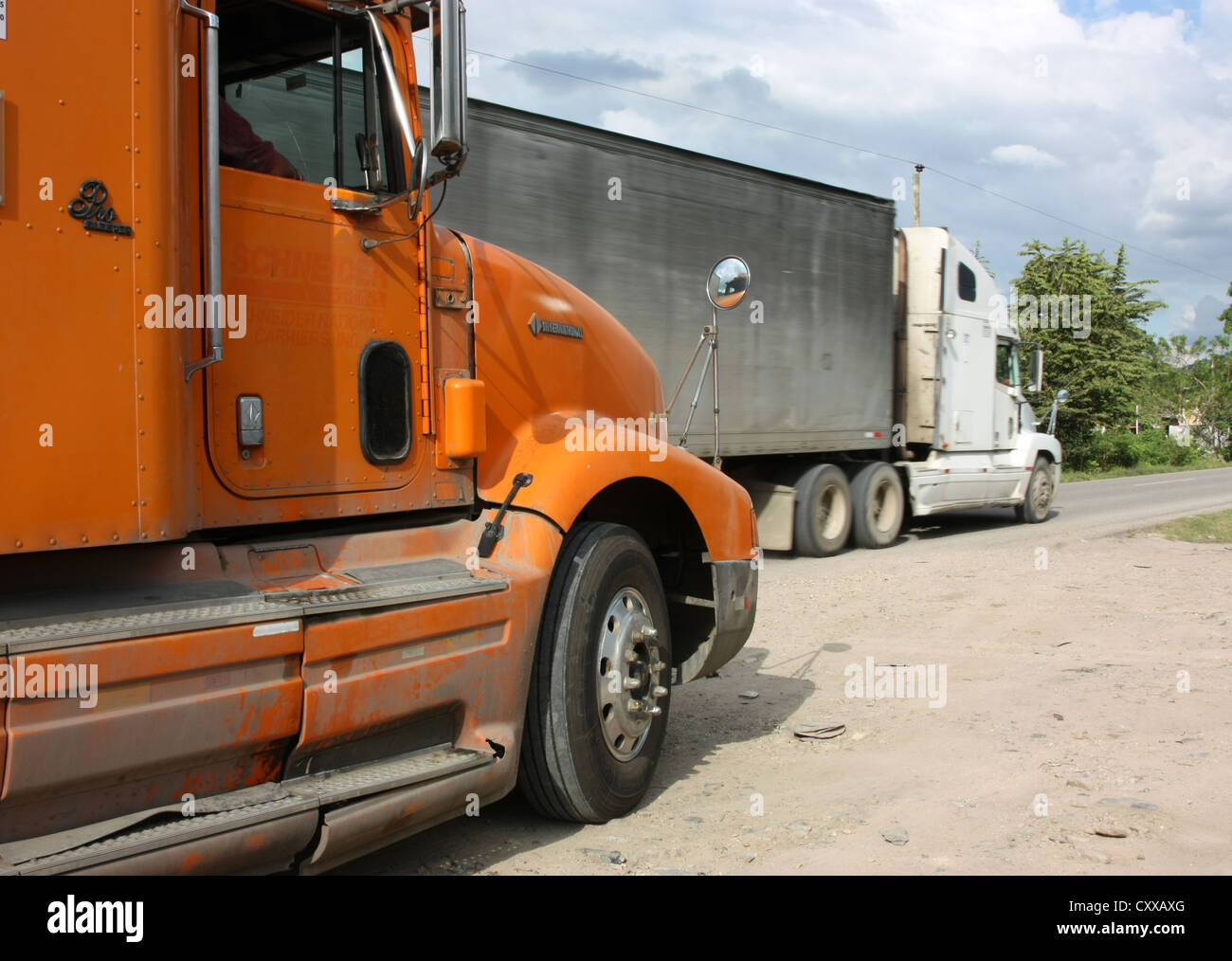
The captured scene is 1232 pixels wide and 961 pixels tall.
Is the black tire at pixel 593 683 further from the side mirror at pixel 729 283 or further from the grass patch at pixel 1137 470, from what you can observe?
the grass patch at pixel 1137 470

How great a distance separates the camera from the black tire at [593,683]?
4.21 m

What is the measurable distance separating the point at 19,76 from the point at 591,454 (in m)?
2.39

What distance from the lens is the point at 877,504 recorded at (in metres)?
14.6

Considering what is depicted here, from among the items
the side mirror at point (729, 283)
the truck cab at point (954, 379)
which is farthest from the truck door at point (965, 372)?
the side mirror at point (729, 283)

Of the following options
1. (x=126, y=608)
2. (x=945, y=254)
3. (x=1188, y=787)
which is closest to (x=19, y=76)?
(x=126, y=608)

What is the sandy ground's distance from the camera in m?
4.15

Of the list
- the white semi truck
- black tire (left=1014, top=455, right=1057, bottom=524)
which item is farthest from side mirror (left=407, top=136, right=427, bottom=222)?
black tire (left=1014, top=455, right=1057, bottom=524)

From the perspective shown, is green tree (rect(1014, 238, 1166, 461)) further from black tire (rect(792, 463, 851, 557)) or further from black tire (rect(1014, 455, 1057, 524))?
black tire (rect(792, 463, 851, 557))

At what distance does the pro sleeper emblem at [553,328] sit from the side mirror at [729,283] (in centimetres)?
87

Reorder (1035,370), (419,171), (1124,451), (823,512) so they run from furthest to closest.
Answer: (1124,451), (1035,370), (823,512), (419,171)

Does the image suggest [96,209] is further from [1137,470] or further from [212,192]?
[1137,470]

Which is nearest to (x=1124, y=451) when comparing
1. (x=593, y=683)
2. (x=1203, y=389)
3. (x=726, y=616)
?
(x=1203, y=389)

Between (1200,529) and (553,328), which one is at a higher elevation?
(553,328)

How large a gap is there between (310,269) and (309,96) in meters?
0.72
